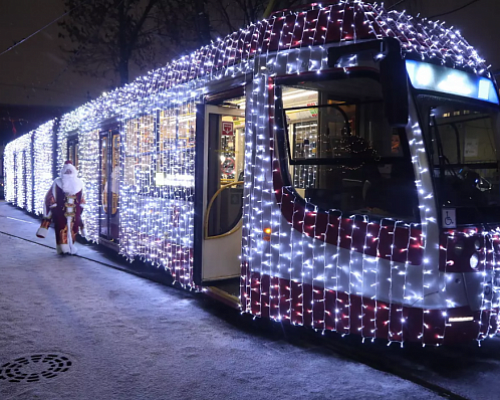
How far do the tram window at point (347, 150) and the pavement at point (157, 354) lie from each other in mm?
1387

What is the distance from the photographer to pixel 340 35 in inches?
170

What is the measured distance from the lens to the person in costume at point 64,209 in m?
9.95

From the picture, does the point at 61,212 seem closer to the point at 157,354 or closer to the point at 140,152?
the point at 140,152

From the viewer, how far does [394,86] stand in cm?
345

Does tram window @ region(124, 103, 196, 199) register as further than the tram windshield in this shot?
Yes

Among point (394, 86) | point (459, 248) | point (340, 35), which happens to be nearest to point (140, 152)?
point (340, 35)

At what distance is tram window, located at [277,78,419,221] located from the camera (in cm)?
404

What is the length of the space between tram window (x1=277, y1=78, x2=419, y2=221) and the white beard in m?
6.49

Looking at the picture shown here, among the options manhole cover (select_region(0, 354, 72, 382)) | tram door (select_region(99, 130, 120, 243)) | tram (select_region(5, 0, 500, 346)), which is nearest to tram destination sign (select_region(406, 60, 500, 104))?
tram (select_region(5, 0, 500, 346))

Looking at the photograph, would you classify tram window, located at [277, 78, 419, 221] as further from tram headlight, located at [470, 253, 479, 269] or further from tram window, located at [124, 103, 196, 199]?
tram window, located at [124, 103, 196, 199]

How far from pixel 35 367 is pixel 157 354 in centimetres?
101

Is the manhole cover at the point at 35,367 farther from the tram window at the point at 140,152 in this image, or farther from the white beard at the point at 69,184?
the white beard at the point at 69,184

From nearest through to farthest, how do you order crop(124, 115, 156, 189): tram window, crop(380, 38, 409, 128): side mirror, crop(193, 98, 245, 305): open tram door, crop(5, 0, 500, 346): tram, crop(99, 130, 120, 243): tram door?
crop(380, 38, 409, 128): side mirror
crop(5, 0, 500, 346): tram
crop(193, 98, 245, 305): open tram door
crop(124, 115, 156, 189): tram window
crop(99, 130, 120, 243): tram door

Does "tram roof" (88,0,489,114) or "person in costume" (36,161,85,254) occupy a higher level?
"tram roof" (88,0,489,114)
